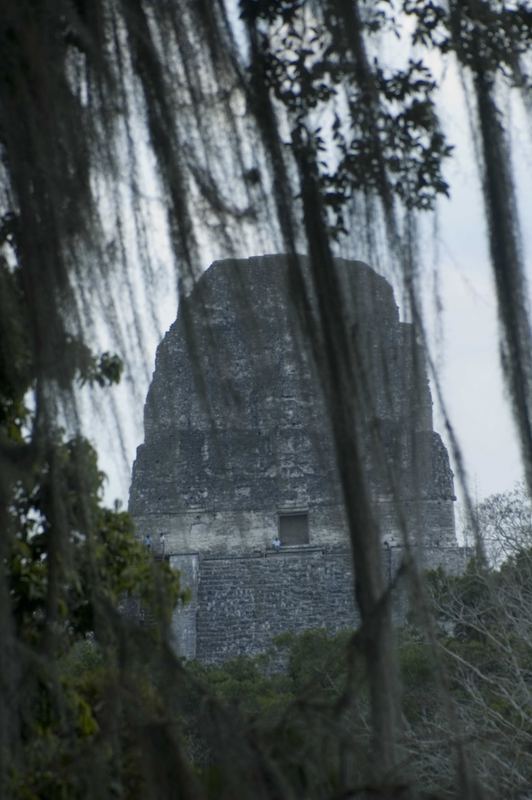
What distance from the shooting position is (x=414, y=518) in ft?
8.79

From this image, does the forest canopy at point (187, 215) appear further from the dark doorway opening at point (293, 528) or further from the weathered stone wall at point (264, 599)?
the dark doorway opening at point (293, 528)

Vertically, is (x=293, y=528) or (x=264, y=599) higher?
(x=293, y=528)

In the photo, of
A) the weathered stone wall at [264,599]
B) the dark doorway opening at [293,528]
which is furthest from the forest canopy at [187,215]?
the dark doorway opening at [293,528]

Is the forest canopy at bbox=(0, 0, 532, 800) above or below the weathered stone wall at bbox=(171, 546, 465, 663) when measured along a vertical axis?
below

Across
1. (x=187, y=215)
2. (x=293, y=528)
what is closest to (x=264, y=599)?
(x=293, y=528)

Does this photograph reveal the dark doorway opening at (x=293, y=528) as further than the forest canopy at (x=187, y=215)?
Yes

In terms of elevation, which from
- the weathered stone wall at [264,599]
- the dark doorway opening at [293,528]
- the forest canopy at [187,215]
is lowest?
the forest canopy at [187,215]

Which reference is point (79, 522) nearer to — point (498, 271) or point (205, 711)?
point (205, 711)

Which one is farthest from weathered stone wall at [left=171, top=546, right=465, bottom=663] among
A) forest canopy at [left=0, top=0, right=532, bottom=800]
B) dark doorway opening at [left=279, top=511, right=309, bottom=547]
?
forest canopy at [left=0, top=0, right=532, bottom=800]

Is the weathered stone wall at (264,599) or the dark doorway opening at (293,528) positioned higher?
the dark doorway opening at (293,528)

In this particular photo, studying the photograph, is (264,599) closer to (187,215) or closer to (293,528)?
(293,528)

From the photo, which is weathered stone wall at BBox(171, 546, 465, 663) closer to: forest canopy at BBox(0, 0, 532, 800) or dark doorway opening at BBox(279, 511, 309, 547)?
dark doorway opening at BBox(279, 511, 309, 547)

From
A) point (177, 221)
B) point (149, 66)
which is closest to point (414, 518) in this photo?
point (177, 221)

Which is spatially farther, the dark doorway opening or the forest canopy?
the dark doorway opening
